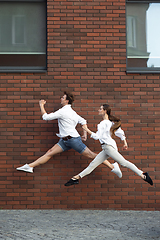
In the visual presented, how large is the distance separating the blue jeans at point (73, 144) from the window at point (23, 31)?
1761 millimetres

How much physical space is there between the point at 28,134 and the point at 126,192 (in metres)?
2.23

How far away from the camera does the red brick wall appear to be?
600 centimetres

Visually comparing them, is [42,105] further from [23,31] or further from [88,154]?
[23,31]

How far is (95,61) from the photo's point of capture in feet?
20.3

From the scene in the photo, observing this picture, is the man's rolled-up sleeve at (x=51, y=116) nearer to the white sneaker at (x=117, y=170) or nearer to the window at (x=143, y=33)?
the white sneaker at (x=117, y=170)

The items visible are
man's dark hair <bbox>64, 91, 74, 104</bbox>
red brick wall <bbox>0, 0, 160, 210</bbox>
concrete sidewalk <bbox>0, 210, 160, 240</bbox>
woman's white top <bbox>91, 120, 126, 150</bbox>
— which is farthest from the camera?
red brick wall <bbox>0, 0, 160, 210</bbox>

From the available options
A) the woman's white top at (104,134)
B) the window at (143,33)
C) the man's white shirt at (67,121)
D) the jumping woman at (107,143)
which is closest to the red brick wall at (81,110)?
the window at (143,33)

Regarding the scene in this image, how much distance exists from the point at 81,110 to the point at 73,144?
0.78 metres

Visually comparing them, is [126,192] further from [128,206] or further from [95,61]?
[95,61]

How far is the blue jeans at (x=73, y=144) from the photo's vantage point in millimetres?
5699

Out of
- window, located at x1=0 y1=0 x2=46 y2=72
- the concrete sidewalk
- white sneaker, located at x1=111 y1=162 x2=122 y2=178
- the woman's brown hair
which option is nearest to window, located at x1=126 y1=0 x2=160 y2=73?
the woman's brown hair

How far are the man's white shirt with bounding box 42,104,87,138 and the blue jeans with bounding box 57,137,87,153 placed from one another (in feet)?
0.30

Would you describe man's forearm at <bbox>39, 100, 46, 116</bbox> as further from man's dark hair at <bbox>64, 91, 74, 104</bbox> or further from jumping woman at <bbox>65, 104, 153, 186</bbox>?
jumping woman at <bbox>65, 104, 153, 186</bbox>

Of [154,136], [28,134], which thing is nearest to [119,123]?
[154,136]
